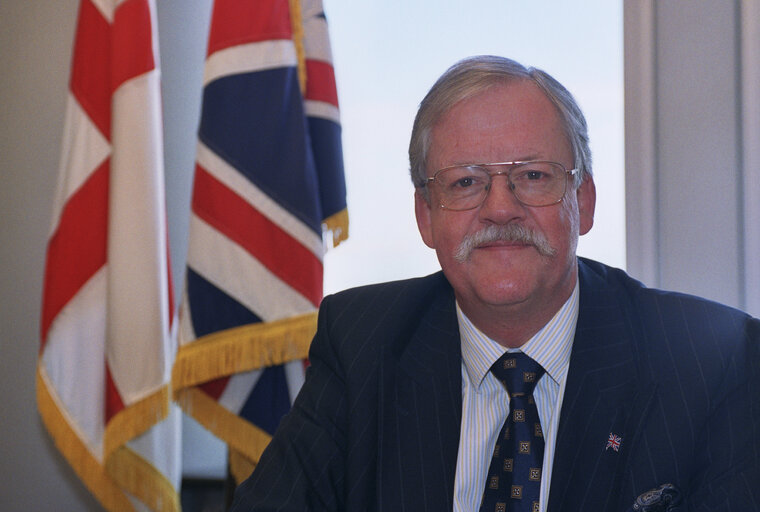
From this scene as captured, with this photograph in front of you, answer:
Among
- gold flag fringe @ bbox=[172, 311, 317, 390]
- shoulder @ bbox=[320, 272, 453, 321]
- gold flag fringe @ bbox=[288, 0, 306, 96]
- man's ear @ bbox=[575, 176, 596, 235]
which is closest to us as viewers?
man's ear @ bbox=[575, 176, 596, 235]

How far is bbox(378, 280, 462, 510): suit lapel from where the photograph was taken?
4.71ft

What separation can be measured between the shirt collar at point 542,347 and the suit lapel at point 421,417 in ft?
0.11

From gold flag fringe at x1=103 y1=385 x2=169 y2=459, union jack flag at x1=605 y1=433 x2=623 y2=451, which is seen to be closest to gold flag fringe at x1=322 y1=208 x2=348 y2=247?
gold flag fringe at x1=103 y1=385 x2=169 y2=459

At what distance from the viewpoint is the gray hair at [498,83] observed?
153 cm

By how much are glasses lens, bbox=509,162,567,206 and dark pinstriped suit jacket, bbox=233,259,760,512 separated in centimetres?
24

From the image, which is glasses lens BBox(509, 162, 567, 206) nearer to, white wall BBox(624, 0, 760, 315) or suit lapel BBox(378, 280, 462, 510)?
suit lapel BBox(378, 280, 462, 510)

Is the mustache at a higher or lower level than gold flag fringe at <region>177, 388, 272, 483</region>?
higher

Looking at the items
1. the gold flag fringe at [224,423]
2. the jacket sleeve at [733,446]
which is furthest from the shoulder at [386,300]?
the gold flag fringe at [224,423]

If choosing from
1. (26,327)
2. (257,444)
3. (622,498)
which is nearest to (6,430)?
(26,327)

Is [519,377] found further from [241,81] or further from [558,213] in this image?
[241,81]

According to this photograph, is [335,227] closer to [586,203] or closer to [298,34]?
[298,34]

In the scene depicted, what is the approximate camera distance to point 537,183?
58.5 inches

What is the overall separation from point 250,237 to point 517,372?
1.14m

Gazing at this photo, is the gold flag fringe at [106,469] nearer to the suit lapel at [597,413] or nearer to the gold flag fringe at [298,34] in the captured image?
the gold flag fringe at [298,34]
